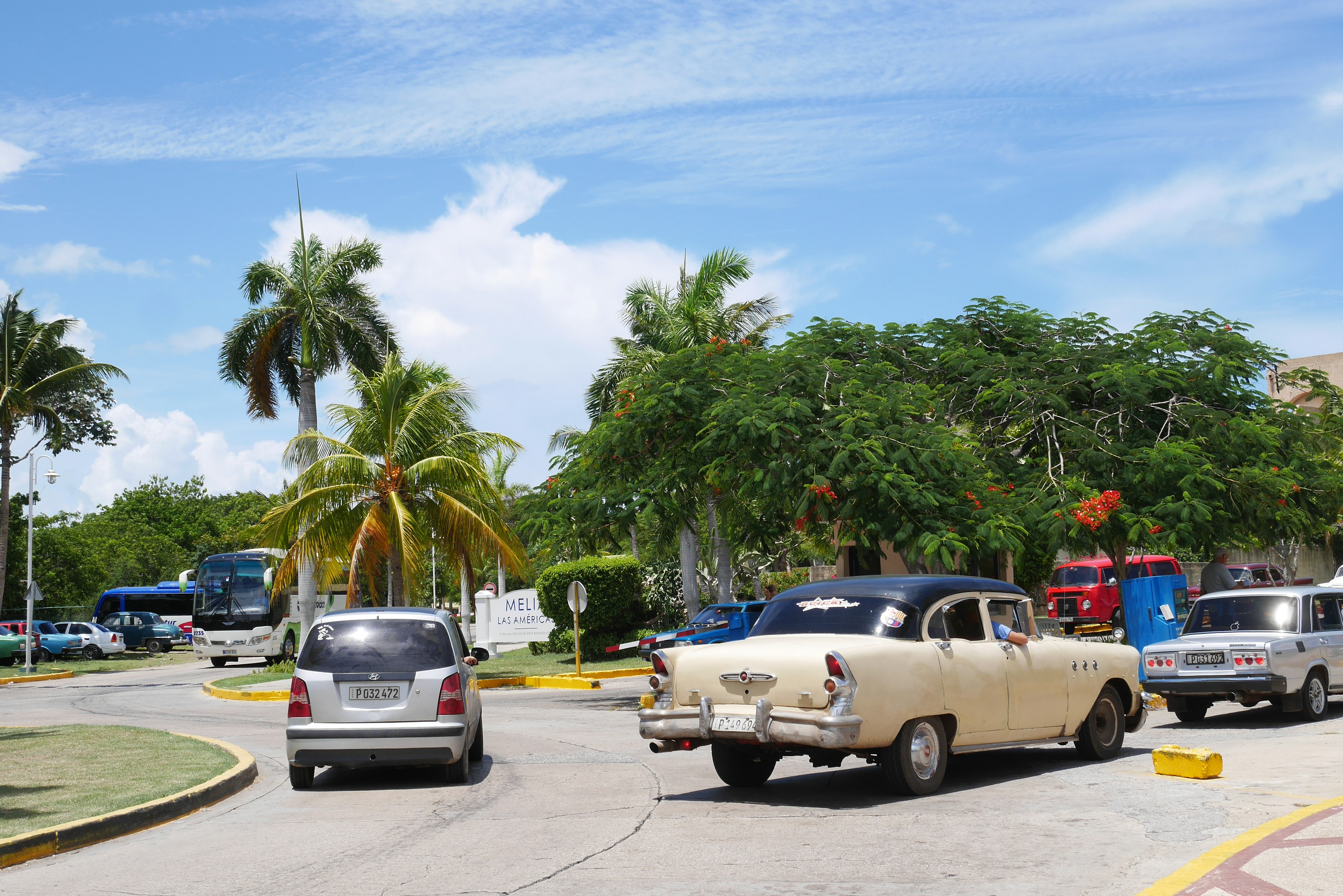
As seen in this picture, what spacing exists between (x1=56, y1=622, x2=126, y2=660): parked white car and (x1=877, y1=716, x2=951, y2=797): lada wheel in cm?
4749

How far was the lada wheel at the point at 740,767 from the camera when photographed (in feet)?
32.7

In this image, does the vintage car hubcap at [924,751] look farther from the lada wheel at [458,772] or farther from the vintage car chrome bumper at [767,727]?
the lada wheel at [458,772]

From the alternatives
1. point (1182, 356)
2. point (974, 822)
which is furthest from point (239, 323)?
point (974, 822)

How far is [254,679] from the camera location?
29.8 meters

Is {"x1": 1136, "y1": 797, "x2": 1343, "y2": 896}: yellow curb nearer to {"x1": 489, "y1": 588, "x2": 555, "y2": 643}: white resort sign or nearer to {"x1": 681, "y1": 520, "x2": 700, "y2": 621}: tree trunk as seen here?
{"x1": 681, "y1": 520, "x2": 700, "y2": 621}: tree trunk

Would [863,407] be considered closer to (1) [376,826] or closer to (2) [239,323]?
(1) [376,826]

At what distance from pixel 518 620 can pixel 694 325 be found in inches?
670

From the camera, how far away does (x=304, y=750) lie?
35.9 feet

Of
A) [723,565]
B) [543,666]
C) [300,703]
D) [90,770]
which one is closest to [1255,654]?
[300,703]

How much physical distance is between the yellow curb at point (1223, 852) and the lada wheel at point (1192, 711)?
615cm

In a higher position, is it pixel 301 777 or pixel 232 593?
pixel 232 593

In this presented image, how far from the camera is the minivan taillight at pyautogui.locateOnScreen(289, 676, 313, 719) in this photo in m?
11.0

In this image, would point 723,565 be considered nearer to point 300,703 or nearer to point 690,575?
point 690,575

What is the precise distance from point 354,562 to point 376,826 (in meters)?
17.7
